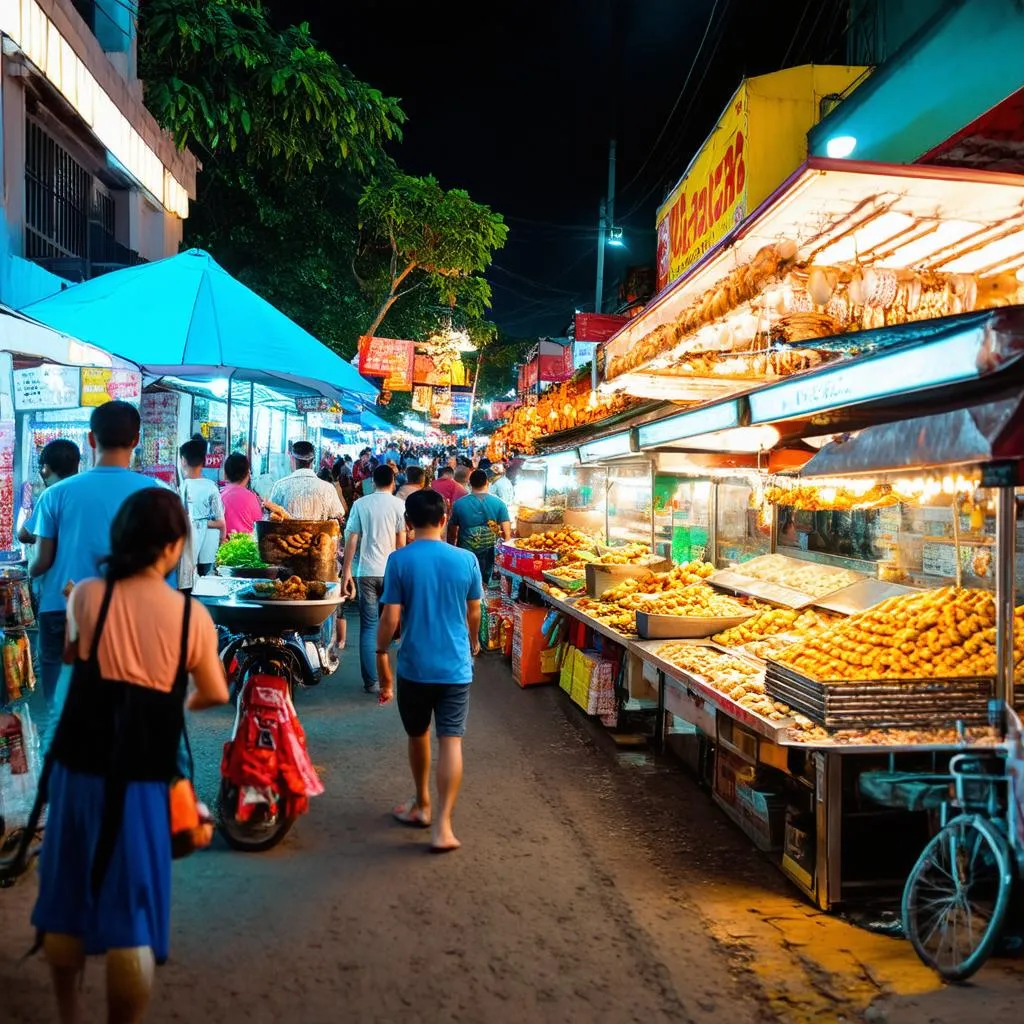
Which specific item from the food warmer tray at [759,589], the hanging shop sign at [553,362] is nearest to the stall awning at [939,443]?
the food warmer tray at [759,589]

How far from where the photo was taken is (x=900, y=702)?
4.41 meters

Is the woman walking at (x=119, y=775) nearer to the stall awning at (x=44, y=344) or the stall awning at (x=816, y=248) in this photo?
the stall awning at (x=816, y=248)

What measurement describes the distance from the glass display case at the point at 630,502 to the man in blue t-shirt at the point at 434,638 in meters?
4.91

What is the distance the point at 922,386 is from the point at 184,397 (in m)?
12.9

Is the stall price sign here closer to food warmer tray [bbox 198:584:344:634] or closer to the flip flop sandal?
food warmer tray [bbox 198:584:344:634]

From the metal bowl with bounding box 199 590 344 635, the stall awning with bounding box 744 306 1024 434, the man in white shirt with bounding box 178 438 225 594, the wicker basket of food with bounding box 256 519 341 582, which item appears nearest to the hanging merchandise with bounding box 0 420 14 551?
the man in white shirt with bounding box 178 438 225 594

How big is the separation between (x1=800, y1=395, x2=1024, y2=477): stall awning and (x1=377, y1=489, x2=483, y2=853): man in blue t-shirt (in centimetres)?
213

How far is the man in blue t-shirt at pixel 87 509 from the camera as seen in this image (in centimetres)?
423

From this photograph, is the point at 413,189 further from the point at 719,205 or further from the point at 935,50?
the point at 935,50

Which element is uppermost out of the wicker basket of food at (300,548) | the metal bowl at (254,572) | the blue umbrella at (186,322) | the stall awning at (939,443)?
the blue umbrella at (186,322)

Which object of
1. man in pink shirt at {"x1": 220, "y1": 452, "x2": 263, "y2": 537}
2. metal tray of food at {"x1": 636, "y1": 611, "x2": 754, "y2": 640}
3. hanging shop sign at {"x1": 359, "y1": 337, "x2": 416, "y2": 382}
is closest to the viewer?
metal tray of food at {"x1": 636, "y1": 611, "x2": 754, "y2": 640}

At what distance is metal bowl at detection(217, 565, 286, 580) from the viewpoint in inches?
238

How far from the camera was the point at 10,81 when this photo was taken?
388 inches

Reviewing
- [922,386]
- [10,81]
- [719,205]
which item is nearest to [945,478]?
[922,386]
